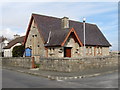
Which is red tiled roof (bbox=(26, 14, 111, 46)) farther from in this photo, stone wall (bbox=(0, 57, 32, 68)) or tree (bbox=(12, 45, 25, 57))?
tree (bbox=(12, 45, 25, 57))

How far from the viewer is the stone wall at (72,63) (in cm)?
1650

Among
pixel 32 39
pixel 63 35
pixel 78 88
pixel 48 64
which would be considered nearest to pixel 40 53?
pixel 32 39

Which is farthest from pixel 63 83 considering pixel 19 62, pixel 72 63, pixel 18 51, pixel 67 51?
pixel 18 51

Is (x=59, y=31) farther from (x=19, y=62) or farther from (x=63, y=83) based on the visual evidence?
(x=63, y=83)

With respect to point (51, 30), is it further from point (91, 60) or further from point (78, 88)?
point (78, 88)

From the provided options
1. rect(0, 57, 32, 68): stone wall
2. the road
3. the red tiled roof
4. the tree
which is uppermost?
the red tiled roof

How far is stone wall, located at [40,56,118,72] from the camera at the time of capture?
1650 centimetres

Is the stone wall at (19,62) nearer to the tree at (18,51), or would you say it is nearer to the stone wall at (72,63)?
the tree at (18,51)

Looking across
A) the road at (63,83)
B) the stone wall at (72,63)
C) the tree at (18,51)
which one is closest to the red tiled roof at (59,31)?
the stone wall at (72,63)

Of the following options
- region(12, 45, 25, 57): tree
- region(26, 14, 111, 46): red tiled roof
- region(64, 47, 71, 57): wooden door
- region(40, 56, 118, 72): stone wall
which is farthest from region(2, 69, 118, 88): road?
region(12, 45, 25, 57): tree

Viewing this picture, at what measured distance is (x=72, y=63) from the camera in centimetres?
1655

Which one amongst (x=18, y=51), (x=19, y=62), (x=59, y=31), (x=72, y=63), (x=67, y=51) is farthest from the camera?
(x=18, y=51)

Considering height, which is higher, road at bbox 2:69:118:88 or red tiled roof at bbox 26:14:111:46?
red tiled roof at bbox 26:14:111:46

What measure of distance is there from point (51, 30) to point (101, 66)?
11.6 metres
